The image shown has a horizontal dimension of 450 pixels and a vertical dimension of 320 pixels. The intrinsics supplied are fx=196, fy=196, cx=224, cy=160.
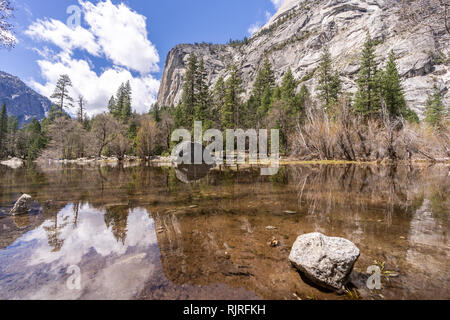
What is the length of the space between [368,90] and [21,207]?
130 ft

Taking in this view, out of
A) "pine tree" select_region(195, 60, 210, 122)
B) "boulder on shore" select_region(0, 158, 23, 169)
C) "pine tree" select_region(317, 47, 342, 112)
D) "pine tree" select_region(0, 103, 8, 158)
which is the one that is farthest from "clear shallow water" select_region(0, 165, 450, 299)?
"pine tree" select_region(0, 103, 8, 158)

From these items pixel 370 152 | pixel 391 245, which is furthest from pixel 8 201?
pixel 370 152

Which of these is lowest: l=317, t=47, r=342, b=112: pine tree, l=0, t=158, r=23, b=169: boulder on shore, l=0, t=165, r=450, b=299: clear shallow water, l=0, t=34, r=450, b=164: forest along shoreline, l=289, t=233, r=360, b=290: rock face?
l=0, t=165, r=450, b=299: clear shallow water

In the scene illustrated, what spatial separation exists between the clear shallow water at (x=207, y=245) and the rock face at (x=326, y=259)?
12 cm

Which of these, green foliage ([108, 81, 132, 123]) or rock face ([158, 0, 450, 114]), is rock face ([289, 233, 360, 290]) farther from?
green foliage ([108, 81, 132, 123])

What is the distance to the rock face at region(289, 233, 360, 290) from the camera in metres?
2.02

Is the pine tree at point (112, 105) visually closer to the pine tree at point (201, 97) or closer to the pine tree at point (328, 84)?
the pine tree at point (201, 97)

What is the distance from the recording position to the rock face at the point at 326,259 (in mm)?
2020

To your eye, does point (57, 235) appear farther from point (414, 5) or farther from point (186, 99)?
point (186, 99)

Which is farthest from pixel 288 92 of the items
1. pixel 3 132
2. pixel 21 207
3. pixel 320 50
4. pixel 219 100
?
pixel 3 132

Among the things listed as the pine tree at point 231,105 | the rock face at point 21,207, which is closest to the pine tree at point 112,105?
the pine tree at point 231,105

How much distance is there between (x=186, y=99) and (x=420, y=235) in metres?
35.7

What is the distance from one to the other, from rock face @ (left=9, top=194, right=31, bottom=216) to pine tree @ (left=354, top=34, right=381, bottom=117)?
36594 mm
